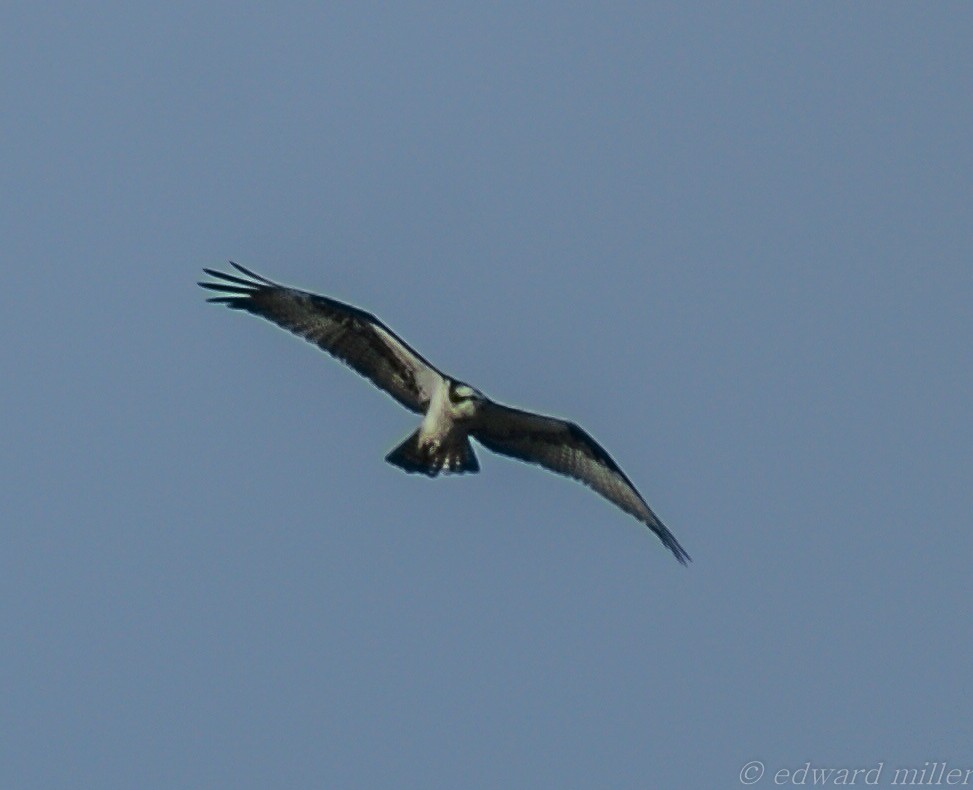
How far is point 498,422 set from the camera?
14953 mm

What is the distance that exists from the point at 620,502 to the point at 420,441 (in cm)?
207

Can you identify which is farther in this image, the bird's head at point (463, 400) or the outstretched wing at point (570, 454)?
the outstretched wing at point (570, 454)

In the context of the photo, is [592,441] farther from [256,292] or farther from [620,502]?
[256,292]

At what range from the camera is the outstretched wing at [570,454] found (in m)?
15.1

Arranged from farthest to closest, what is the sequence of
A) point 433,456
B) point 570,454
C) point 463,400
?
point 570,454 < point 433,456 < point 463,400

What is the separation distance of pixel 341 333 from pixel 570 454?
241 centimetres

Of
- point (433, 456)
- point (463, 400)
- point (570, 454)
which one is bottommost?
point (433, 456)

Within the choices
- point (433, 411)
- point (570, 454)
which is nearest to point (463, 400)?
point (433, 411)

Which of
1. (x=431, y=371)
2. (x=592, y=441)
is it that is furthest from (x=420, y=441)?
(x=592, y=441)

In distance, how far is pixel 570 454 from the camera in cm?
1538

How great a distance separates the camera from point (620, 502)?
15.3 metres

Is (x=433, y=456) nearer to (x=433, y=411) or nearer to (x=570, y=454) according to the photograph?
(x=433, y=411)

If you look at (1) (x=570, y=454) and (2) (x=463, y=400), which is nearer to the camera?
(2) (x=463, y=400)

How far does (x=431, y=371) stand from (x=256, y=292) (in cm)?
173
